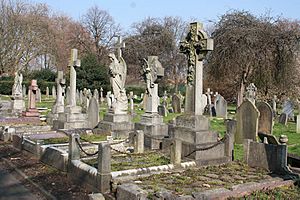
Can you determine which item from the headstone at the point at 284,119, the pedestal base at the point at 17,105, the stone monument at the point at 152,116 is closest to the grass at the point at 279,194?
the stone monument at the point at 152,116

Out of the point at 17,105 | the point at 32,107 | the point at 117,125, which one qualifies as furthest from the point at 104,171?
the point at 17,105

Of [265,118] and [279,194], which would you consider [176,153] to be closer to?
[279,194]

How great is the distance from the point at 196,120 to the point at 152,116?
3382 mm

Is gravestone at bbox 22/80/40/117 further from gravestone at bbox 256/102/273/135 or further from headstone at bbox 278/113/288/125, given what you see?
headstone at bbox 278/113/288/125

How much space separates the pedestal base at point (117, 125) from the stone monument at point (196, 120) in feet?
11.2

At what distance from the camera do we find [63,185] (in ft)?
24.5

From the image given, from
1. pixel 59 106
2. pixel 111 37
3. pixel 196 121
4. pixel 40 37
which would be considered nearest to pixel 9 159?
pixel 196 121

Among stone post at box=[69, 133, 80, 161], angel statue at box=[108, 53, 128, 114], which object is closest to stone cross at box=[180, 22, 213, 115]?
stone post at box=[69, 133, 80, 161]

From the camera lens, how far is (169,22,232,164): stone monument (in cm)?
831

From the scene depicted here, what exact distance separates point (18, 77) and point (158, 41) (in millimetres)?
26503

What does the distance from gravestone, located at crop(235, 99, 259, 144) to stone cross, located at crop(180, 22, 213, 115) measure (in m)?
3.13

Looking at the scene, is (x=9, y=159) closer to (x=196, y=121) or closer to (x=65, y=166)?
(x=65, y=166)

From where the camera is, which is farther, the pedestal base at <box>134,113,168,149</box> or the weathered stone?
the pedestal base at <box>134,113,168,149</box>

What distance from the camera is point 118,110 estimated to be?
41.8 feet
